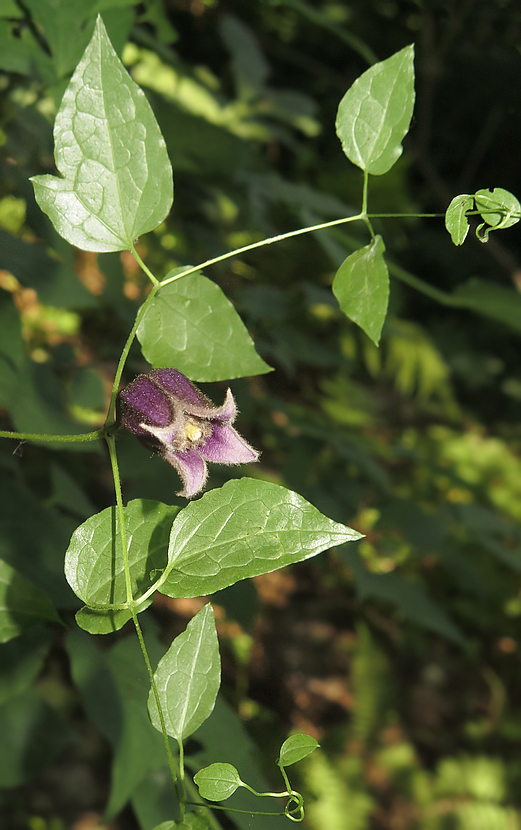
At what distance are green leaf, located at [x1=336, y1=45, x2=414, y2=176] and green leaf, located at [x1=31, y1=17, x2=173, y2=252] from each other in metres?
0.11

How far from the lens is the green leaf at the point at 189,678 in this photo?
342 mm

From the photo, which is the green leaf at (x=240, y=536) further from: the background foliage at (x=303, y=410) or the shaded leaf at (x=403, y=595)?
the shaded leaf at (x=403, y=595)

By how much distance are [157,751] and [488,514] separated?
1163 millimetres

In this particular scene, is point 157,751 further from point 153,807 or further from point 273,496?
point 273,496

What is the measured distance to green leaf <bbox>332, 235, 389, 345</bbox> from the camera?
374mm

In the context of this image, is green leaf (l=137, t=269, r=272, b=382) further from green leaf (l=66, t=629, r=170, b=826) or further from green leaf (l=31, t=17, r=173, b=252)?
green leaf (l=66, t=629, r=170, b=826)

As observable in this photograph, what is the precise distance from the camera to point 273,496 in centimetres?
33

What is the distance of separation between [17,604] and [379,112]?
404 millimetres

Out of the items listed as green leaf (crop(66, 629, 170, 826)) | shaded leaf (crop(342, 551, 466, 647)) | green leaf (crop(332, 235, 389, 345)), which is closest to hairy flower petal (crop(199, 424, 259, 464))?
green leaf (crop(332, 235, 389, 345))

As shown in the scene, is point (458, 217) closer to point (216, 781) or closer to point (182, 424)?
point (182, 424)

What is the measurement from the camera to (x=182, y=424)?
384 mm

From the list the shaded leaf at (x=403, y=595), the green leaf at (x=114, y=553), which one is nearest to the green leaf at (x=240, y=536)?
the green leaf at (x=114, y=553)

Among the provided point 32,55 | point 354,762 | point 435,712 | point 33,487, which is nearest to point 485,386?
point 435,712

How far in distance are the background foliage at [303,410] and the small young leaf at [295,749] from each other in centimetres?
16
